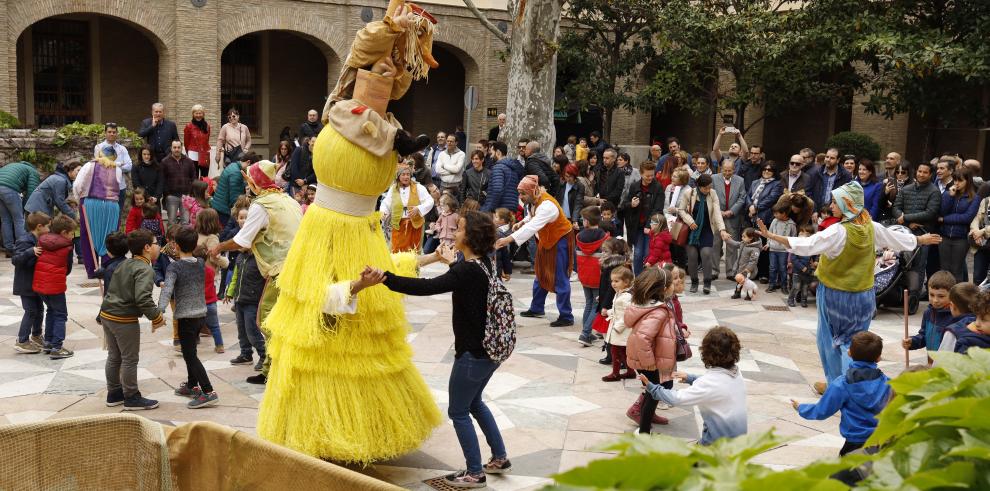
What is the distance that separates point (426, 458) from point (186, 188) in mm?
9308

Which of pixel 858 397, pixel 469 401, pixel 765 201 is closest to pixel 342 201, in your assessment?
pixel 469 401

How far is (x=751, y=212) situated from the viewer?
13.0m

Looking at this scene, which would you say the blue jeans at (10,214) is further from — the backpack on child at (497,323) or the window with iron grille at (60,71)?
the window with iron grille at (60,71)

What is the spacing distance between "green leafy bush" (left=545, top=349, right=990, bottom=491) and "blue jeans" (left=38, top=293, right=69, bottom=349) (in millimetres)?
7705

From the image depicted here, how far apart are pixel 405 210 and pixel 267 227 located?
4.61m

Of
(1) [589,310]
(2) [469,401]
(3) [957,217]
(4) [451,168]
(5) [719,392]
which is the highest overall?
(4) [451,168]

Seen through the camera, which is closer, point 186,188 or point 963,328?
point 963,328

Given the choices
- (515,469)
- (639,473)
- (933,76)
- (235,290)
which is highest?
(933,76)

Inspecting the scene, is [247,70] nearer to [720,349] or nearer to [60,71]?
[60,71]

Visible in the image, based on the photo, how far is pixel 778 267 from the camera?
40.6 feet

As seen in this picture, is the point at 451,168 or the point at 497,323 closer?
the point at 497,323

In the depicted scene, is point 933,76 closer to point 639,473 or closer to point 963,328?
point 963,328

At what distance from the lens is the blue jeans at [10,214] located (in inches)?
496

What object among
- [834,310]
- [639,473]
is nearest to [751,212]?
[834,310]
